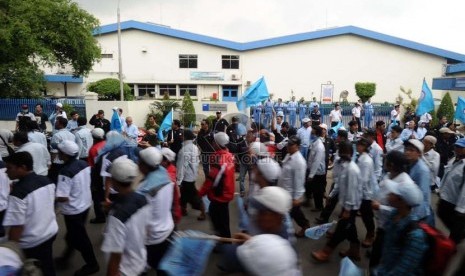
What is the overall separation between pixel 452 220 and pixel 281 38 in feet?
95.2

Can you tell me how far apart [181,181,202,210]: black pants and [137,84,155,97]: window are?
91.3 ft

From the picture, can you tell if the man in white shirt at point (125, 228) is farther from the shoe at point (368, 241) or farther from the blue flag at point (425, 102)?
the blue flag at point (425, 102)

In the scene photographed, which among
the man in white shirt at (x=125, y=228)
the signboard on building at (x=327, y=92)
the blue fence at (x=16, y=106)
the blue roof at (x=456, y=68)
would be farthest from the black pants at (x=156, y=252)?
the blue roof at (x=456, y=68)

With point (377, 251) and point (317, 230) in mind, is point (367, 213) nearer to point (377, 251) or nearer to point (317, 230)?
point (317, 230)

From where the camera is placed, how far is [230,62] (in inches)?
1292

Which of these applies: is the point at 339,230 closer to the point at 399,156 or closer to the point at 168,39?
the point at 399,156

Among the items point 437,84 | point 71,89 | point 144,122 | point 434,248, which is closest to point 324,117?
point 437,84

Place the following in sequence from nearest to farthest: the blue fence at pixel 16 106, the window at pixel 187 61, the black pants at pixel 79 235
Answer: the black pants at pixel 79 235, the blue fence at pixel 16 106, the window at pixel 187 61

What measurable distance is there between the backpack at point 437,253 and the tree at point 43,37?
14865 mm

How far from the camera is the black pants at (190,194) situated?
6195 millimetres

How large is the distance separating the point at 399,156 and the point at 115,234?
9.67ft

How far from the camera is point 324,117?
68.1 ft

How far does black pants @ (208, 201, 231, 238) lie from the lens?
4.89m

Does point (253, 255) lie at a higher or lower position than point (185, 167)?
higher
